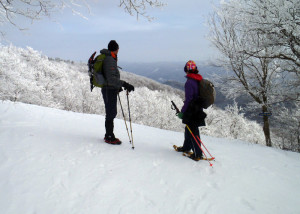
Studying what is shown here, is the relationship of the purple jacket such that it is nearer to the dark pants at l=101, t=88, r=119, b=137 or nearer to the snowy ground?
the snowy ground

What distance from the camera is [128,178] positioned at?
11.3 feet

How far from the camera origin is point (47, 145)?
438 cm

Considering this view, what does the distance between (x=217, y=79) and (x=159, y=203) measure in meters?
11.3

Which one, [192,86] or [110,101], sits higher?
[192,86]

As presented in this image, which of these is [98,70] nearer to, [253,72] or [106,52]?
[106,52]

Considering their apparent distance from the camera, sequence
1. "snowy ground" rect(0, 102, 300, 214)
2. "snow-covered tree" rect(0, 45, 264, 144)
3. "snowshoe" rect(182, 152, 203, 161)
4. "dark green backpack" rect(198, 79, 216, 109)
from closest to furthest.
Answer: "snowy ground" rect(0, 102, 300, 214) < "dark green backpack" rect(198, 79, 216, 109) < "snowshoe" rect(182, 152, 203, 161) < "snow-covered tree" rect(0, 45, 264, 144)

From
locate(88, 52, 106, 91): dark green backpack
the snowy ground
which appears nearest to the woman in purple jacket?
the snowy ground

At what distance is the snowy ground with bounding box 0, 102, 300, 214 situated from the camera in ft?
9.02

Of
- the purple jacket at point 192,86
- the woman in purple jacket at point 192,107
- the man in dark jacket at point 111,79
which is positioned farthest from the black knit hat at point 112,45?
the purple jacket at point 192,86

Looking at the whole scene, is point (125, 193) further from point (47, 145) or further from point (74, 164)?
point (47, 145)

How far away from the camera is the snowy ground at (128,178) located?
2.75 meters

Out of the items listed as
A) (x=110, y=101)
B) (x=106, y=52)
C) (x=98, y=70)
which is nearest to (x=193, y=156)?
(x=110, y=101)

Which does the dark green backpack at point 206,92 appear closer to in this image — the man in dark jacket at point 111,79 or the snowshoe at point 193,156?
the snowshoe at point 193,156

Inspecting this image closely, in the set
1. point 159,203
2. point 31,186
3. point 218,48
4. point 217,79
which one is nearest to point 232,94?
point 217,79
